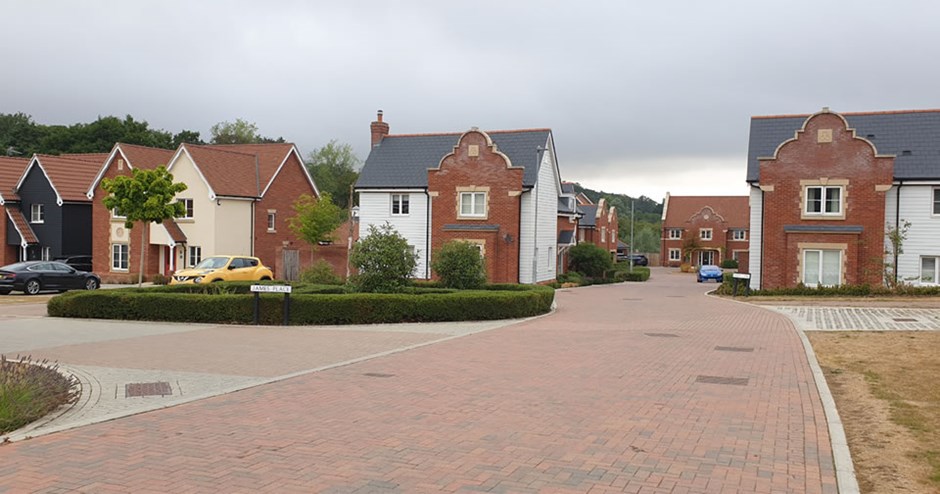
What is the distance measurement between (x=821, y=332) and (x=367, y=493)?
50.8 ft

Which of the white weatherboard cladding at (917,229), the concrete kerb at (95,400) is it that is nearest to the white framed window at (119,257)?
the concrete kerb at (95,400)

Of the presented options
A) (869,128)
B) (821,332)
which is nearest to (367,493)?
(821,332)

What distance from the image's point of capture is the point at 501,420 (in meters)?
9.04

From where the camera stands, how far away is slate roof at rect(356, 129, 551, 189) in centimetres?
3944

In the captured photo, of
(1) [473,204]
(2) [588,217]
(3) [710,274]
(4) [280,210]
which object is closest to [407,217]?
(1) [473,204]

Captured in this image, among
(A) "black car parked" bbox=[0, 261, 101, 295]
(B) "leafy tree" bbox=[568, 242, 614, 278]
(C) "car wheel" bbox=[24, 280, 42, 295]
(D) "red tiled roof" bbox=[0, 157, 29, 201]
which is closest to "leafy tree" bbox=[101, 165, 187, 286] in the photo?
(A) "black car parked" bbox=[0, 261, 101, 295]

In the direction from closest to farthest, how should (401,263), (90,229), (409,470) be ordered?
(409,470)
(401,263)
(90,229)

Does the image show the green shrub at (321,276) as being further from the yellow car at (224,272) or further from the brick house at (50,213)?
the brick house at (50,213)

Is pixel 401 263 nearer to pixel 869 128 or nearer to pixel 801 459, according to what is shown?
pixel 801 459

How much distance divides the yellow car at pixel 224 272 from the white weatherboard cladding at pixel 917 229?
27.4 metres

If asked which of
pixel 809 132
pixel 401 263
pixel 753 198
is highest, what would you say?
pixel 809 132

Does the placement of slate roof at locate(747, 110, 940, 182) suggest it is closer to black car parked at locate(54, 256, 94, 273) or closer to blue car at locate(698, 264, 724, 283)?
blue car at locate(698, 264, 724, 283)

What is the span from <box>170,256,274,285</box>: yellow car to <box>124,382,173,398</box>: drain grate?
2049 cm

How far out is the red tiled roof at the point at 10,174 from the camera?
47.8 meters
